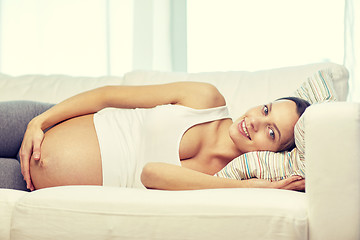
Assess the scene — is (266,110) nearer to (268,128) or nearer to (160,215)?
(268,128)

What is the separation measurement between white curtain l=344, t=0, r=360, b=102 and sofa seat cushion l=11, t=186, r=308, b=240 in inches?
66.9

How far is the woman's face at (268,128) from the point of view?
142 cm

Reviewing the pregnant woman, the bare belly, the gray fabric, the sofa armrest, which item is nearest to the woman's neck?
the pregnant woman

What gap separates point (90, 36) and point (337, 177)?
233cm

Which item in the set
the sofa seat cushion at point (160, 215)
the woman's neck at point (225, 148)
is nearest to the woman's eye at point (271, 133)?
the woman's neck at point (225, 148)

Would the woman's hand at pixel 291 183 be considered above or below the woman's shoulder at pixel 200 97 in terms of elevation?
below

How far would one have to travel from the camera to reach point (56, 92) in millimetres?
2053

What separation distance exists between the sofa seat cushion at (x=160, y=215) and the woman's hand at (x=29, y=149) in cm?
44

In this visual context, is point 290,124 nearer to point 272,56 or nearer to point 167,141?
point 167,141

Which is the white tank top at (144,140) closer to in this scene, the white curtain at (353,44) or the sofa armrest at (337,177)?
the sofa armrest at (337,177)

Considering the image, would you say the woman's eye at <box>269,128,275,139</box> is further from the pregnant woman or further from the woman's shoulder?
the woman's shoulder

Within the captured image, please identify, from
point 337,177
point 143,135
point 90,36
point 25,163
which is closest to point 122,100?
point 143,135

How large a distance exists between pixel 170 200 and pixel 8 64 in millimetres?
2463

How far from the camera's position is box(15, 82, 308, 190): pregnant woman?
1450 mm
